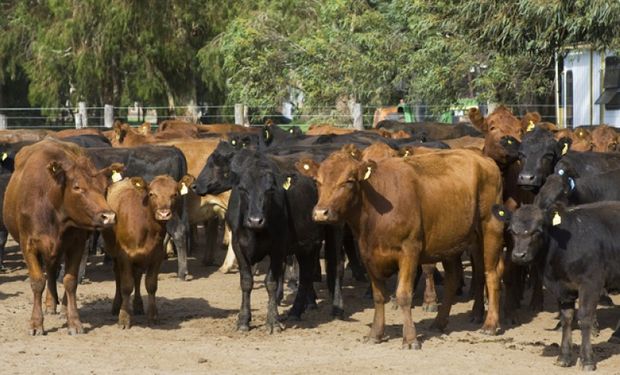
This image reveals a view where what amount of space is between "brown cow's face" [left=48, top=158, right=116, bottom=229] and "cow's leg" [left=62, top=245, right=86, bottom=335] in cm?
41

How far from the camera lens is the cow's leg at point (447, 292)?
1045 centimetres

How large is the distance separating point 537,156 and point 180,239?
4.64 m

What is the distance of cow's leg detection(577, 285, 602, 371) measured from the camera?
8867mm

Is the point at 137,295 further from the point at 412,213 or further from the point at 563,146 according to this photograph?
the point at 563,146

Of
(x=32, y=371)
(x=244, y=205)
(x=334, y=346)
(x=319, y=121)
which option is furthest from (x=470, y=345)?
(x=319, y=121)

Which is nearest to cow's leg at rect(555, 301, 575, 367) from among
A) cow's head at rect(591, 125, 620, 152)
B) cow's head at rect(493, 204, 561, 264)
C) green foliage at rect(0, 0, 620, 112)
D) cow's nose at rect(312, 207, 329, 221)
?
cow's head at rect(493, 204, 561, 264)

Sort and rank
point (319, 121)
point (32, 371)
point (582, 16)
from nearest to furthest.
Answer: point (32, 371)
point (582, 16)
point (319, 121)

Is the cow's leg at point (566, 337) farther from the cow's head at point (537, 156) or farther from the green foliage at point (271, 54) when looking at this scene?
the green foliage at point (271, 54)


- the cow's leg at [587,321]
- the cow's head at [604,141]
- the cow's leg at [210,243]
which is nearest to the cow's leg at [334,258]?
the cow's leg at [587,321]

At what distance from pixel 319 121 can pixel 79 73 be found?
7309 millimetres

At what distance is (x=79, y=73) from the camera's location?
3416 cm

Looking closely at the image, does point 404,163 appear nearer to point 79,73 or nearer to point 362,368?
point 362,368

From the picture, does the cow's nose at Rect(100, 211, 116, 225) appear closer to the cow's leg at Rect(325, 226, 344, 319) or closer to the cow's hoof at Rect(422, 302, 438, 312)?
the cow's leg at Rect(325, 226, 344, 319)

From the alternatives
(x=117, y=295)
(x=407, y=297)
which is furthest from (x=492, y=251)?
(x=117, y=295)
